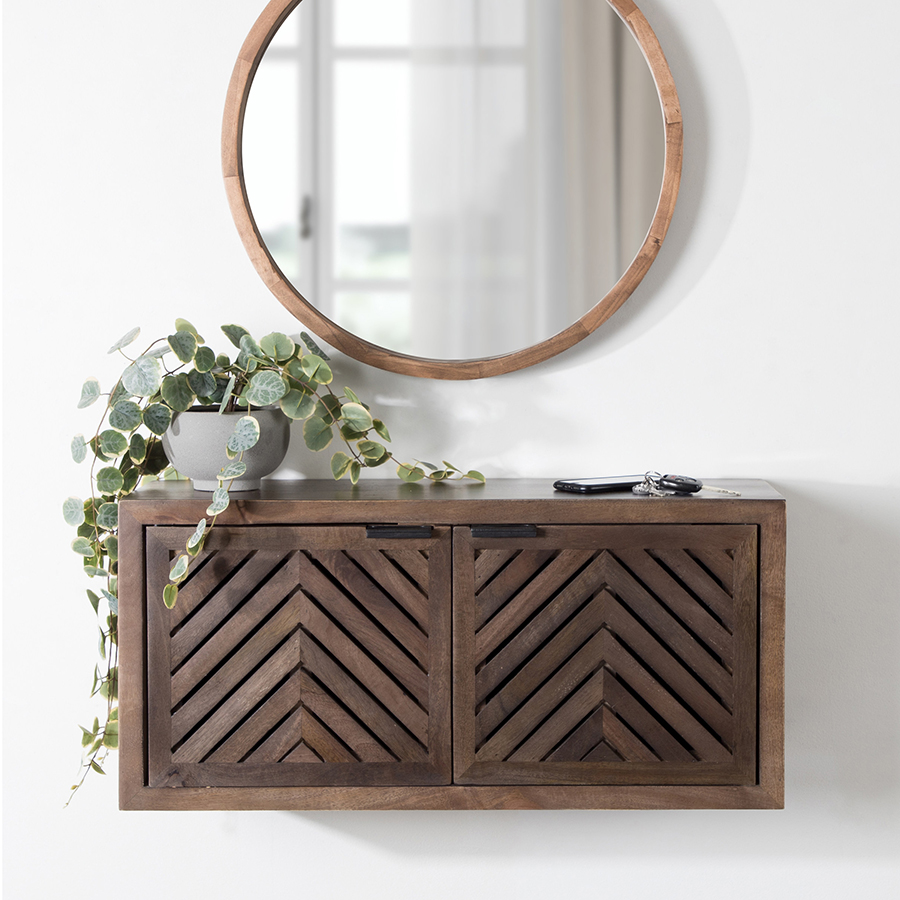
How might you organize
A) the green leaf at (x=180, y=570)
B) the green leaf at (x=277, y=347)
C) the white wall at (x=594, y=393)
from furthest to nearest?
the white wall at (x=594, y=393) < the green leaf at (x=277, y=347) < the green leaf at (x=180, y=570)

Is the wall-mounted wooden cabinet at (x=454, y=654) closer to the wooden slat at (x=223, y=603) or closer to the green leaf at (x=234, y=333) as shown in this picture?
the wooden slat at (x=223, y=603)

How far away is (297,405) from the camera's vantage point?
1104 millimetres

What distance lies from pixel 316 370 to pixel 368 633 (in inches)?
14.2

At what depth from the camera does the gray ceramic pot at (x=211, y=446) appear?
3.58 ft

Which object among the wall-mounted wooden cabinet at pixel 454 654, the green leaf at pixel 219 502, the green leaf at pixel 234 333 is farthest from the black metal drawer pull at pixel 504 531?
the green leaf at pixel 234 333

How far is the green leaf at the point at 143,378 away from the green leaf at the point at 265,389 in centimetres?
12

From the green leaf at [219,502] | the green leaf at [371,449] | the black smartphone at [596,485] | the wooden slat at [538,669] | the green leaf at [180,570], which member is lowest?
the wooden slat at [538,669]

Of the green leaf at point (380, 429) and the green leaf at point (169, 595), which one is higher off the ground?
the green leaf at point (380, 429)

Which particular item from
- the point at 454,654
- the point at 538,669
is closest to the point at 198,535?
the point at 454,654

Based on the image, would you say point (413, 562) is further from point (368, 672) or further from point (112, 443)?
point (112, 443)

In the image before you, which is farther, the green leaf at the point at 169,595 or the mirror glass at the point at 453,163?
the mirror glass at the point at 453,163

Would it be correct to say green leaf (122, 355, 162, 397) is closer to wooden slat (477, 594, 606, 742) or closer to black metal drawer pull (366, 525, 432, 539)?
black metal drawer pull (366, 525, 432, 539)

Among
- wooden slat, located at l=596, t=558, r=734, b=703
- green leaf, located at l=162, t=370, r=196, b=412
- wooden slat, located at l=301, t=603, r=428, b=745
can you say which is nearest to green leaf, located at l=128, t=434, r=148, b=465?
green leaf, located at l=162, t=370, r=196, b=412

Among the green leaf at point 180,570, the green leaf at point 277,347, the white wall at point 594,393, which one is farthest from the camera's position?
the white wall at point 594,393
